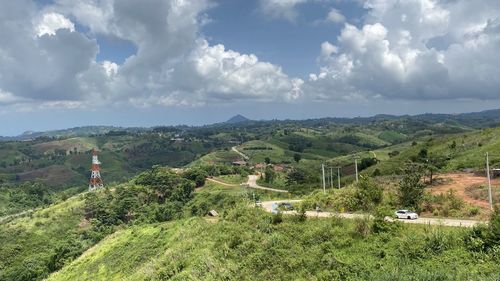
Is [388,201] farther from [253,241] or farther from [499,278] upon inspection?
[499,278]

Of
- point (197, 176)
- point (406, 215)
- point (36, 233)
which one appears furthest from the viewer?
point (197, 176)

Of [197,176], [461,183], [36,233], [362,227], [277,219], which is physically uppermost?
[362,227]

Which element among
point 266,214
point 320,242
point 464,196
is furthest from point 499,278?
point 464,196

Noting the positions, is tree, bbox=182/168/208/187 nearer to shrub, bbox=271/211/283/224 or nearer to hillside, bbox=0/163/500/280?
hillside, bbox=0/163/500/280

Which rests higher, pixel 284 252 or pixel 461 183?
pixel 461 183

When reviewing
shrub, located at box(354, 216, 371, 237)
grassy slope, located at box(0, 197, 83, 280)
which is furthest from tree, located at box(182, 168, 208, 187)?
shrub, located at box(354, 216, 371, 237)

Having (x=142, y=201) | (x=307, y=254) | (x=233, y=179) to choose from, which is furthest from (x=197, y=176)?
(x=307, y=254)

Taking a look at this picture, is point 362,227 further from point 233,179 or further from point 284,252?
point 233,179
